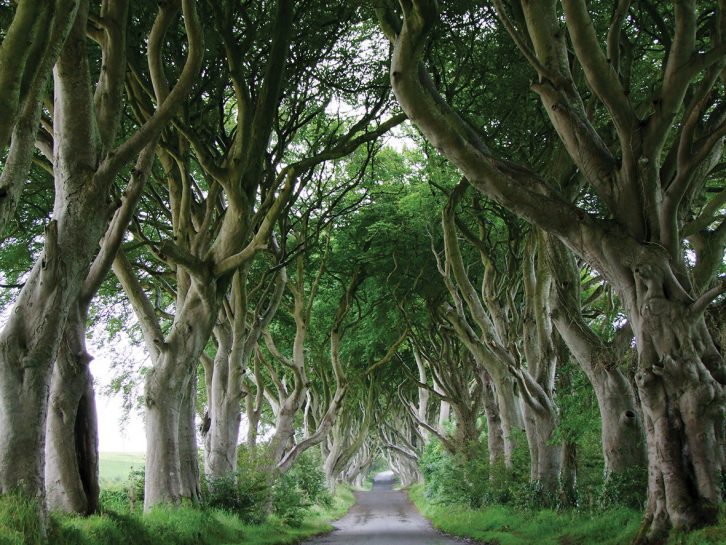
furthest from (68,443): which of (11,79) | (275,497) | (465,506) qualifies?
(465,506)

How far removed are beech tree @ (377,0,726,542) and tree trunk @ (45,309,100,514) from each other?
5.35m

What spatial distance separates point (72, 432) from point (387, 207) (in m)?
10.7

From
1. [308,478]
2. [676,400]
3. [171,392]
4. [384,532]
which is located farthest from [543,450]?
[308,478]

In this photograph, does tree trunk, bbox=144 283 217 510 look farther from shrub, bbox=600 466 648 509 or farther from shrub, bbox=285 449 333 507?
shrub, bbox=285 449 333 507

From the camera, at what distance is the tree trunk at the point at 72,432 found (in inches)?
320

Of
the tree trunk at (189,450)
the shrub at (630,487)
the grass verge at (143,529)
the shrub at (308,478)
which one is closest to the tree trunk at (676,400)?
the shrub at (630,487)

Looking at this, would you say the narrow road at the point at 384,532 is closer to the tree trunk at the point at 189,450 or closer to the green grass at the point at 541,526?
the green grass at the point at 541,526

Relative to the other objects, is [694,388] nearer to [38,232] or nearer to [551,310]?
[551,310]

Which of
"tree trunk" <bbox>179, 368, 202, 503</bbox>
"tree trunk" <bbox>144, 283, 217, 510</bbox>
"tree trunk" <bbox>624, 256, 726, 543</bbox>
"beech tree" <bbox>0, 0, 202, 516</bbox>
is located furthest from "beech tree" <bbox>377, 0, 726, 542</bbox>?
"tree trunk" <bbox>179, 368, 202, 503</bbox>

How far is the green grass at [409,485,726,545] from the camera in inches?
257

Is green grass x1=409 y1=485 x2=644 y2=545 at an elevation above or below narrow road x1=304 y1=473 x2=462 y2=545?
above

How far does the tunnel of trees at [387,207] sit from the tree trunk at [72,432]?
33 millimetres

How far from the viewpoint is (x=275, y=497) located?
17.8 m

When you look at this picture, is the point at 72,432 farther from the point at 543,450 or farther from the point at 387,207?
the point at 387,207
